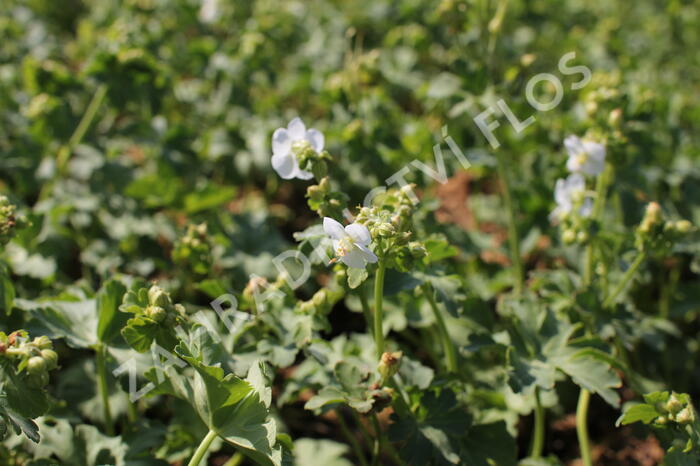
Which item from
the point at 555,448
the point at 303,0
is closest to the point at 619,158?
the point at 555,448

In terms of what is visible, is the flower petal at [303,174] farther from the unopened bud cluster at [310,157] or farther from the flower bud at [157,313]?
the flower bud at [157,313]

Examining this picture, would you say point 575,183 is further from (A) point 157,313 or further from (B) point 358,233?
(A) point 157,313

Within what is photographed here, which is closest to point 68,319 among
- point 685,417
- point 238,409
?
point 238,409

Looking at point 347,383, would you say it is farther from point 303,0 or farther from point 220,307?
point 303,0

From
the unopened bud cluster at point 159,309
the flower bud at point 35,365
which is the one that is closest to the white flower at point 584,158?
the unopened bud cluster at point 159,309

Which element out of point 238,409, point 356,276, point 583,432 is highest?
point 356,276

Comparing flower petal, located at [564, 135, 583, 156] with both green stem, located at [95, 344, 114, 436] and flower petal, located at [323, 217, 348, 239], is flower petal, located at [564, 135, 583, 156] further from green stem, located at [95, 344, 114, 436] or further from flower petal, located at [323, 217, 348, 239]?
green stem, located at [95, 344, 114, 436]
